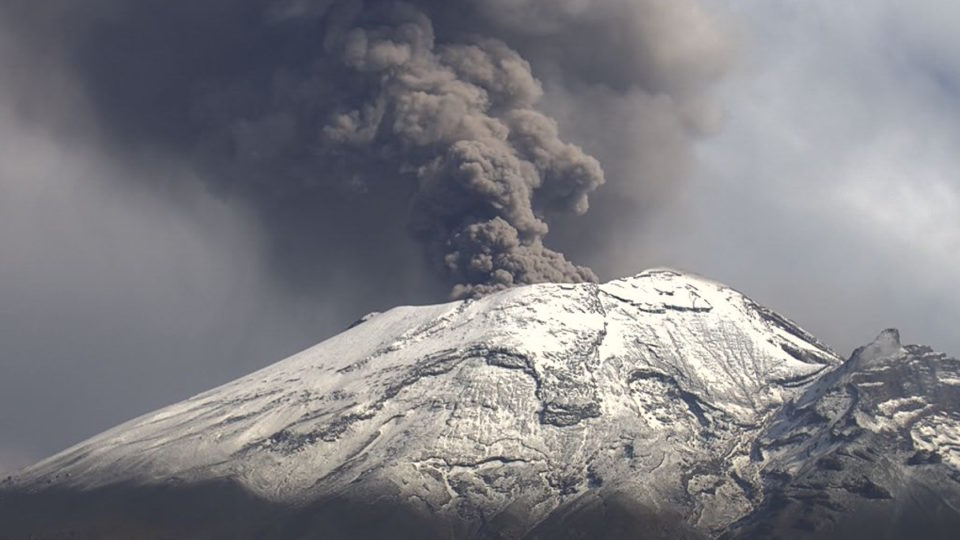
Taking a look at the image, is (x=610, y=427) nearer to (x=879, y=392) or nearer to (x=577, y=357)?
(x=577, y=357)

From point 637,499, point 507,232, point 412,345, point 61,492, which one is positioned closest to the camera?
point 637,499

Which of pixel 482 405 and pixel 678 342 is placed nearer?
pixel 482 405

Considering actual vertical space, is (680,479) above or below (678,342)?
below

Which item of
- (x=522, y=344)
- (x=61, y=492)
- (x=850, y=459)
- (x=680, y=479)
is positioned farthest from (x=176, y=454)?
(x=850, y=459)

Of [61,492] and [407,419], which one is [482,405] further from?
[61,492]

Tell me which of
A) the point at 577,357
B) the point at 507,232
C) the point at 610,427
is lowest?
the point at 610,427

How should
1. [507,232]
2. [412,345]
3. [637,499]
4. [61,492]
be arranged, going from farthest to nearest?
[412,345], [507,232], [61,492], [637,499]
